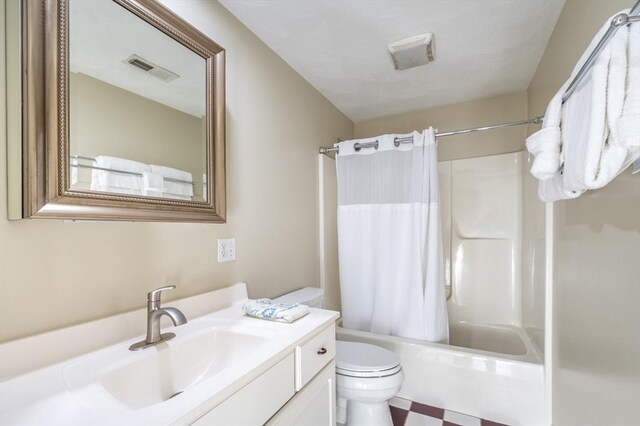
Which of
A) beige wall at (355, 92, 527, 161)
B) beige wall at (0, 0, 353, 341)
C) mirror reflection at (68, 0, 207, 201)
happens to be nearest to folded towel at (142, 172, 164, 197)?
mirror reflection at (68, 0, 207, 201)

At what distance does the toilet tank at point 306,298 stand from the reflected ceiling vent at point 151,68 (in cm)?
118

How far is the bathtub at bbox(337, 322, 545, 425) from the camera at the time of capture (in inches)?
65.2

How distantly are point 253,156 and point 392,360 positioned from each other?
1308mm

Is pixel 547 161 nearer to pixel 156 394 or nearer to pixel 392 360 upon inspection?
pixel 392 360

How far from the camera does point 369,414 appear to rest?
1.54 m

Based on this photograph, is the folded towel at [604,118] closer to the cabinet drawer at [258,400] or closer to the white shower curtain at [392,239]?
the cabinet drawer at [258,400]

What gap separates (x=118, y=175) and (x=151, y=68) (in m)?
0.43

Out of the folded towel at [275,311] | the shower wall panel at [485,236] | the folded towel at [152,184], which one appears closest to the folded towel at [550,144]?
the folded towel at [275,311]

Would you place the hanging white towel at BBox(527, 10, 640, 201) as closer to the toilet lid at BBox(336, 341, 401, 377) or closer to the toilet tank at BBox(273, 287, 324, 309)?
the toilet lid at BBox(336, 341, 401, 377)

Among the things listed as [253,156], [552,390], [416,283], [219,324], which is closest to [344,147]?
[253,156]

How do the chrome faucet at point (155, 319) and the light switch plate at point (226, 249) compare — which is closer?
the chrome faucet at point (155, 319)

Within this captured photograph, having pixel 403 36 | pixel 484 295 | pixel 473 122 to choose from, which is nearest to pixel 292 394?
pixel 403 36

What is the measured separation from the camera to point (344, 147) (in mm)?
2229

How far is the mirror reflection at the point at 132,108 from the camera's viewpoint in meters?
0.88
